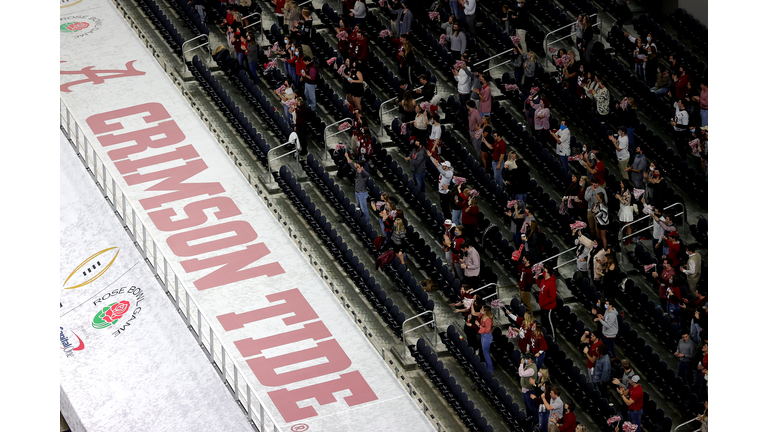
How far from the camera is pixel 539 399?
16594 millimetres

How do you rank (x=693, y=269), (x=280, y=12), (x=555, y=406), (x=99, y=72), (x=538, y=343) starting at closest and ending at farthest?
(x=555, y=406) → (x=538, y=343) → (x=693, y=269) → (x=99, y=72) → (x=280, y=12)

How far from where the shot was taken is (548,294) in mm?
18031

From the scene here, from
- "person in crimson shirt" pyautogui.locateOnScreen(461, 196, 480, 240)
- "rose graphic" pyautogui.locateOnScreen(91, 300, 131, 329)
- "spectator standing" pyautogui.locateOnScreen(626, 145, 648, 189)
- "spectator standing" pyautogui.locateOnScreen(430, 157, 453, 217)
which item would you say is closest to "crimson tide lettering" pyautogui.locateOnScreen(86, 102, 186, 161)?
"rose graphic" pyautogui.locateOnScreen(91, 300, 131, 329)

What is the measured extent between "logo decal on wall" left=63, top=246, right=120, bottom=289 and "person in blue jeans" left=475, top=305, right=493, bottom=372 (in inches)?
266

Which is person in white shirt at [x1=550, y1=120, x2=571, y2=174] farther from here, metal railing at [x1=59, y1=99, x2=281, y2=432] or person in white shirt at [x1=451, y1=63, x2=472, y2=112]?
metal railing at [x1=59, y1=99, x2=281, y2=432]

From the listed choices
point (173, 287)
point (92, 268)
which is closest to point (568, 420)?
point (173, 287)

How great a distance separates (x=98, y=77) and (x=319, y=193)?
248 inches

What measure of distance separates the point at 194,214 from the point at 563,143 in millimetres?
6881


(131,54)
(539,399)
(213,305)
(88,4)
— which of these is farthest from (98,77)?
(539,399)

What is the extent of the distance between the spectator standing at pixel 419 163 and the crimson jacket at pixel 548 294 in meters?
3.74

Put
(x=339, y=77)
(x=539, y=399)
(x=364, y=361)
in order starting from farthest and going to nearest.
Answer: (x=339, y=77), (x=364, y=361), (x=539, y=399)

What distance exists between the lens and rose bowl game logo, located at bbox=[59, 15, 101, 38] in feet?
88.2

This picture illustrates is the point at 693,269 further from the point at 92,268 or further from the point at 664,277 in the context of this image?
the point at 92,268

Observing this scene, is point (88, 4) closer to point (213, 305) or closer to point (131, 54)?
point (131, 54)
